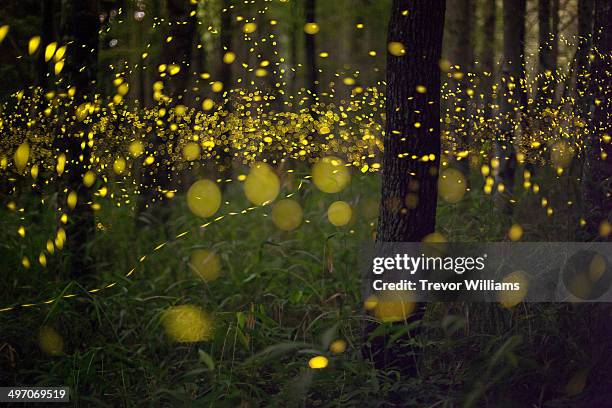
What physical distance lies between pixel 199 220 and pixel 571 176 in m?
3.98

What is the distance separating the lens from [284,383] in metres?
3.86

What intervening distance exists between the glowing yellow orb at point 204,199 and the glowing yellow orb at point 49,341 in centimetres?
273

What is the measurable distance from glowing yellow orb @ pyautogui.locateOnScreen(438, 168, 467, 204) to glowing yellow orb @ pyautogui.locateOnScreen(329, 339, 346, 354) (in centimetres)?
233

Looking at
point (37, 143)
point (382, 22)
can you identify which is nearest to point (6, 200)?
point (37, 143)

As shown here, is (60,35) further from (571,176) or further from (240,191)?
(240,191)

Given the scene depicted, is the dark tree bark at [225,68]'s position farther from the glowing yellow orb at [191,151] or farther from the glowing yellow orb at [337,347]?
the glowing yellow orb at [337,347]

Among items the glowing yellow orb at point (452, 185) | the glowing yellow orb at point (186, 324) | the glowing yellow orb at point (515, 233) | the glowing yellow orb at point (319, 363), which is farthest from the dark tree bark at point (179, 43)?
the glowing yellow orb at point (319, 363)

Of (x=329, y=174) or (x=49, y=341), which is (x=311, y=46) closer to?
(x=329, y=174)

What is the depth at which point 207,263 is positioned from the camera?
5.96 meters

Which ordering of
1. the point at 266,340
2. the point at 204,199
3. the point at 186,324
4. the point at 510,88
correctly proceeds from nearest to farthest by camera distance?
the point at 266,340 → the point at 186,324 → the point at 510,88 → the point at 204,199

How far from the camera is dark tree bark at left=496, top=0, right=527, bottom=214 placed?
641cm

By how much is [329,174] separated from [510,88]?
80.3 inches

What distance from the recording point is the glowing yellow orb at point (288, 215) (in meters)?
7.16

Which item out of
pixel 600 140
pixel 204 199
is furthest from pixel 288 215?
pixel 600 140
